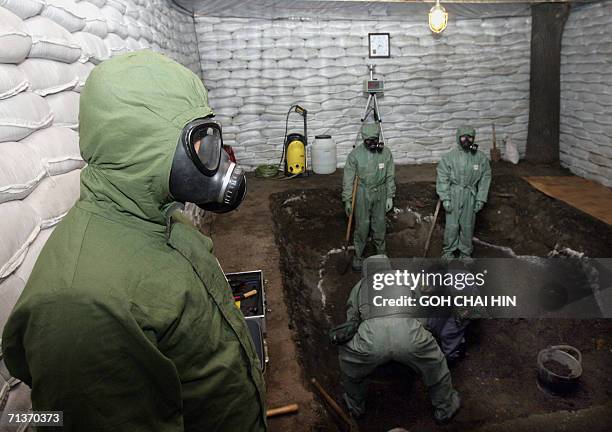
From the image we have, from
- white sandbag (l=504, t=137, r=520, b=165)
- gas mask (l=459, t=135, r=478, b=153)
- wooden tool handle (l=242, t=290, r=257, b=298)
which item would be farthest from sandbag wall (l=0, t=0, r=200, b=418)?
white sandbag (l=504, t=137, r=520, b=165)

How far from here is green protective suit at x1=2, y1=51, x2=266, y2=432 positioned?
2.46 ft

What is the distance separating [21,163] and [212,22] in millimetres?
5445

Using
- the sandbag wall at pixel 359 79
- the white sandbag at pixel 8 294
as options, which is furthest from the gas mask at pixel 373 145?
the white sandbag at pixel 8 294

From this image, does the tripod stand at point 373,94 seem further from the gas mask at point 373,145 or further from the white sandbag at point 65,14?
the white sandbag at point 65,14

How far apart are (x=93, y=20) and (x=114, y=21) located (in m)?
0.37

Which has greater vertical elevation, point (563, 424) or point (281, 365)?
point (281, 365)

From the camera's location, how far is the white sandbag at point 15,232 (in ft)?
3.41

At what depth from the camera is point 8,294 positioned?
1.07 metres

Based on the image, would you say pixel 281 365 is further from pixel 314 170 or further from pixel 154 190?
pixel 314 170

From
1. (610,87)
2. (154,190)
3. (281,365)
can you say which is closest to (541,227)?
(610,87)

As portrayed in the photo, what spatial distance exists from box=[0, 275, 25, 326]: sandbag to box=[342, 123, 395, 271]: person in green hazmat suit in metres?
3.89

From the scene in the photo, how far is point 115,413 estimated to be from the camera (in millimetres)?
808

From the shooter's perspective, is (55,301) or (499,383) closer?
(55,301)

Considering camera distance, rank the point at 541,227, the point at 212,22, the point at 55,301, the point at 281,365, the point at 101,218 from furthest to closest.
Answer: the point at 212,22, the point at 541,227, the point at 281,365, the point at 101,218, the point at 55,301
